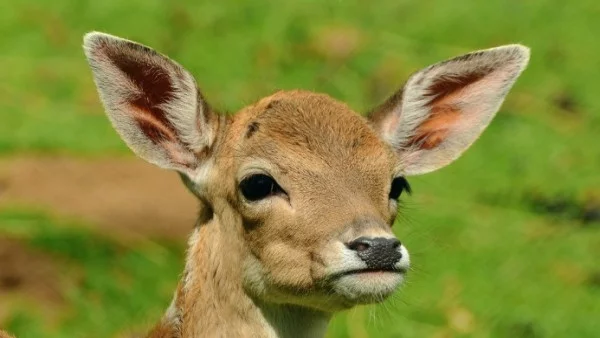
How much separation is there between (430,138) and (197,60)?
6.81m

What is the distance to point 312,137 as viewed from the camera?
19.6ft

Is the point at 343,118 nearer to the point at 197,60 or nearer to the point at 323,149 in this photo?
the point at 323,149

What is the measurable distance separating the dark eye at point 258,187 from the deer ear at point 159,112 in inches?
15.4

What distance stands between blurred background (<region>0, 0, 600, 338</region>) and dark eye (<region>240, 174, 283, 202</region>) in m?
1.10

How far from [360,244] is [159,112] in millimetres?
1358

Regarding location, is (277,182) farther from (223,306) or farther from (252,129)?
(223,306)

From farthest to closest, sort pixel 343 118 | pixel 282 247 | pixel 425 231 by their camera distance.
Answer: pixel 425 231, pixel 343 118, pixel 282 247

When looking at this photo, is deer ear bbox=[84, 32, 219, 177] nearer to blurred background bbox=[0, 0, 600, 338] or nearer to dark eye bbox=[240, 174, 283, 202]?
dark eye bbox=[240, 174, 283, 202]

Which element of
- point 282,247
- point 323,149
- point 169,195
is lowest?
point 169,195

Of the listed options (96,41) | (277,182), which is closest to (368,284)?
(277,182)

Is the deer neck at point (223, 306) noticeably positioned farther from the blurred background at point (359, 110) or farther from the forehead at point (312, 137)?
the blurred background at point (359, 110)

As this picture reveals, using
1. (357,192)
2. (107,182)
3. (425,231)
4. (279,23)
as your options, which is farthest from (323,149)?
(279,23)

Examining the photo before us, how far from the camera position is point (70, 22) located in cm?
1388

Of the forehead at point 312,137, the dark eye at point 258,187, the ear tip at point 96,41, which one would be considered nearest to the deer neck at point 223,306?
the dark eye at point 258,187
